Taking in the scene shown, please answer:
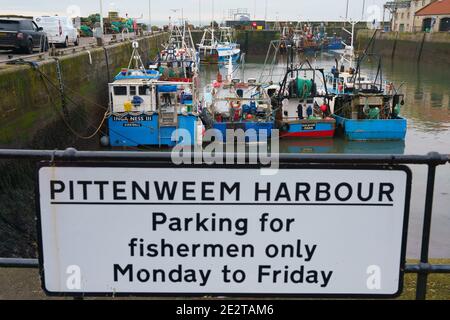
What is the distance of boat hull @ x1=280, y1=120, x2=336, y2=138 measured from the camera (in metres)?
21.5

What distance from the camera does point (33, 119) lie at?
1433 cm

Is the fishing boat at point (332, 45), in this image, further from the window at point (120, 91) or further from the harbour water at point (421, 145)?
the window at point (120, 91)

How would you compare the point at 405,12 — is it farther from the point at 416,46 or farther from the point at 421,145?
the point at 421,145

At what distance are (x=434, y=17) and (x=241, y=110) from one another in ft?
182

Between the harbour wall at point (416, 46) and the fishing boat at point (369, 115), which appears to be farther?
the harbour wall at point (416, 46)

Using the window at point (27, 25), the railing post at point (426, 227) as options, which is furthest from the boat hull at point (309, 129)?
the railing post at point (426, 227)

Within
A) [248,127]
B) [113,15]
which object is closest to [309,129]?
[248,127]

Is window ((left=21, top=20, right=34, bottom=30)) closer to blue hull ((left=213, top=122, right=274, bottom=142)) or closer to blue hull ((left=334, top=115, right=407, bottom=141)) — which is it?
blue hull ((left=213, top=122, right=274, bottom=142))

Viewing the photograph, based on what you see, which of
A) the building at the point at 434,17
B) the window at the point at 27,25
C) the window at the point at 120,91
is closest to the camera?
the window at the point at 120,91

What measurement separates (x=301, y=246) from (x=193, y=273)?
1.59ft

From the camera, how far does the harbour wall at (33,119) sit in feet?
33.9

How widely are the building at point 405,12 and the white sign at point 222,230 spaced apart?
256ft

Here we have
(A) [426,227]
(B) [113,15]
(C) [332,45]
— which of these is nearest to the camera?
(A) [426,227]

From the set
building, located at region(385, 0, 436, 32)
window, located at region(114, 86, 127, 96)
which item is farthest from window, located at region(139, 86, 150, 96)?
building, located at region(385, 0, 436, 32)
